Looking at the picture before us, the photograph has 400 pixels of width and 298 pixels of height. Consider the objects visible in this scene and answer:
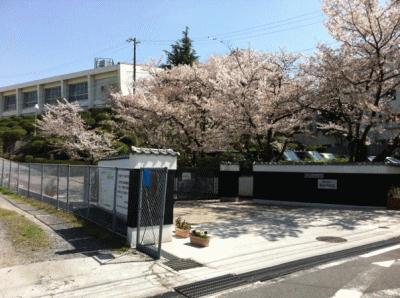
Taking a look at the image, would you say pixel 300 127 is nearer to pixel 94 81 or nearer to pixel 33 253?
pixel 33 253

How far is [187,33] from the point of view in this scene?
48500 mm

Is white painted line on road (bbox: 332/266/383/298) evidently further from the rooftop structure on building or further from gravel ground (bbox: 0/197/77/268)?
the rooftop structure on building

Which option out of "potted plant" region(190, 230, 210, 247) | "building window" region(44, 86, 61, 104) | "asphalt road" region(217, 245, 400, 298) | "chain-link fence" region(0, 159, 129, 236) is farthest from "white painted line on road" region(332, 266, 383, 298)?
"building window" region(44, 86, 61, 104)

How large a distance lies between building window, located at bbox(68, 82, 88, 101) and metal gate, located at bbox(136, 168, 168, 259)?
5738 cm

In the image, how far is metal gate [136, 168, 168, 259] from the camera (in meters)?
9.05

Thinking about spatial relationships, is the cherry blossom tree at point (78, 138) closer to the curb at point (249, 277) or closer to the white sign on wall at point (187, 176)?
the white sign on wall at point (187, 176)

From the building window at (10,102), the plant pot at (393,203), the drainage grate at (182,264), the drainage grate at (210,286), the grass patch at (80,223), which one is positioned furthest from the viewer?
the building window at (10,102)

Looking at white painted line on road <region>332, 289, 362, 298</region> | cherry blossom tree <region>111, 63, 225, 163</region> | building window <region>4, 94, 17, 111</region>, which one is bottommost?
white painted line on road <region>332, 289, 362, 298</region>

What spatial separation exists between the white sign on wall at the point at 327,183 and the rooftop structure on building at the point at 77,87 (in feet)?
126

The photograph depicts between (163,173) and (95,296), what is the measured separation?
3464 millimetres

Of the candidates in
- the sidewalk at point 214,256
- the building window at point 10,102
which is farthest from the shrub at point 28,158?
the building window at point 10,102

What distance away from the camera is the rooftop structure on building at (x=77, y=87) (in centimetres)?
5769

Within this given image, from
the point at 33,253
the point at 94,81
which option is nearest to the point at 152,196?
the point at 33,253

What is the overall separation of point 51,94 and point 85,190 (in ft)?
203
